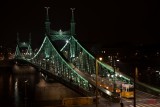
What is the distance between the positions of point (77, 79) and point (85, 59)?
1050 cm

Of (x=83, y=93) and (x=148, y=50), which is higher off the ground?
(x=148, y=50)

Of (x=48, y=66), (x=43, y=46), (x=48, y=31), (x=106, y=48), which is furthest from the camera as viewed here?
(x=106, y=48)

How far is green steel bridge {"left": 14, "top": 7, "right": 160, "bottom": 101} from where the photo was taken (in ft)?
161

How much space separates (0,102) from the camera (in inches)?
1960

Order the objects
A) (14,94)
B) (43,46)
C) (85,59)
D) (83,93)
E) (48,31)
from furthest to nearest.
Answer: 1. (43,46)
2. (48,31)
3. (85,59)
4. (14,94)
5. (83,93)

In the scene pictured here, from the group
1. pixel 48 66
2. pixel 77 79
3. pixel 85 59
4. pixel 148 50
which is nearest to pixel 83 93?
pixel 77 79

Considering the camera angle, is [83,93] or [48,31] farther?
[48,31]

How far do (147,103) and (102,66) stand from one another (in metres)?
23.1

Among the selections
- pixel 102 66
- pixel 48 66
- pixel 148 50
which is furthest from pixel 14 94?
pixel 148 50

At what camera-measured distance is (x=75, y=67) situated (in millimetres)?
62250

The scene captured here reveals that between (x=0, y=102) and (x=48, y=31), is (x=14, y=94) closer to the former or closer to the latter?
(x=0, y=102)

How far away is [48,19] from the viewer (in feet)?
283

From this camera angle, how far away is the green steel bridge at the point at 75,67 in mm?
49122

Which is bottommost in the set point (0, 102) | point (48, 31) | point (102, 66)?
point (0, 102)
